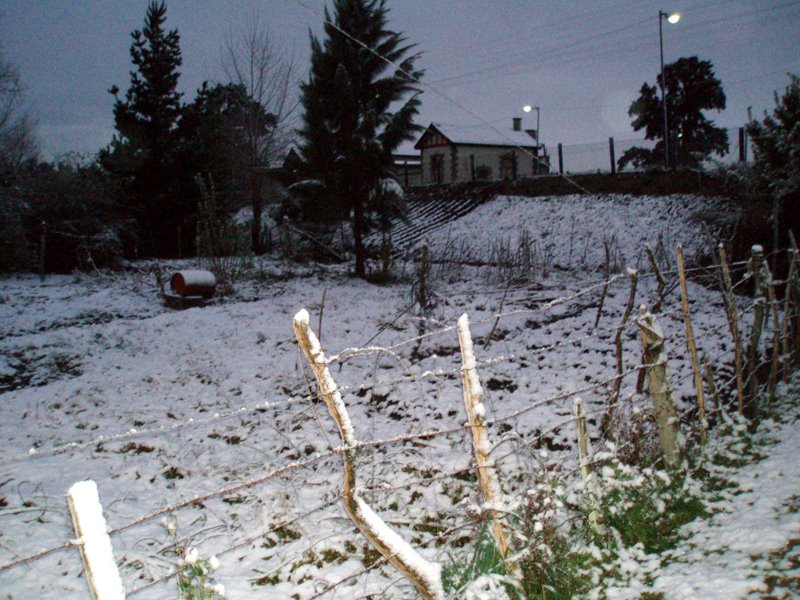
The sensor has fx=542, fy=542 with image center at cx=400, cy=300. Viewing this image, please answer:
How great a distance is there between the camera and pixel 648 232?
14992 millimetres

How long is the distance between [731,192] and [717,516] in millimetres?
13095

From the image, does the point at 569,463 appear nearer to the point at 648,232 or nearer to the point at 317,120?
the point at 317,120

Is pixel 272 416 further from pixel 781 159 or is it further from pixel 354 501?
pixel 781 159

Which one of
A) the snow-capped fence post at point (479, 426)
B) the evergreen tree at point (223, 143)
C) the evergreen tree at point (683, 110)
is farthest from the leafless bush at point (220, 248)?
the evergreen tree at point (683, 110)

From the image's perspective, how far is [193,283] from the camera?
11.0m

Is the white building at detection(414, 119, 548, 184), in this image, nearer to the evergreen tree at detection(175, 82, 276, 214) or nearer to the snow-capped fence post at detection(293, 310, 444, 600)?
the evergreen tree at detection(175, 82, 276, 214)

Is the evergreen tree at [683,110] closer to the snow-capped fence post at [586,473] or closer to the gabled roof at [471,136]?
the gabled roof at [471,136]

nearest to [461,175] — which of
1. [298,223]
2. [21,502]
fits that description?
[298,223]

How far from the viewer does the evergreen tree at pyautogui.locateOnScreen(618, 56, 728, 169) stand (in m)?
25.7

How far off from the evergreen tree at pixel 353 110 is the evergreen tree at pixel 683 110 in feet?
55.8

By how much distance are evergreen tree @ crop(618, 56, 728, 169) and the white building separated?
7.73m

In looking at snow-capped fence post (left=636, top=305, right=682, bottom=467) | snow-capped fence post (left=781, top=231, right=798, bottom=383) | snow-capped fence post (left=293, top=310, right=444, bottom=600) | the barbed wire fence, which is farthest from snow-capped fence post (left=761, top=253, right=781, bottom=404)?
snow-capped fence post (left=293, top=310, right=444, bottom=600)

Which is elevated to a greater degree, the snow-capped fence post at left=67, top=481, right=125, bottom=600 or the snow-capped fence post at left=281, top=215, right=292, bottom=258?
the snow-capped fence post at left=281, top=215, right=292, bottom=258

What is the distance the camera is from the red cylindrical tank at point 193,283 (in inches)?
432
